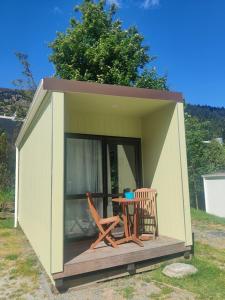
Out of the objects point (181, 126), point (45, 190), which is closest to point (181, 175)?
point (181, 126)

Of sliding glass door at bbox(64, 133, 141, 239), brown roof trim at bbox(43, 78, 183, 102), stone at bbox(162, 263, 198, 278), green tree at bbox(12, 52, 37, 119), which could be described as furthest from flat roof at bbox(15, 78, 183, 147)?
green tree at bbox(12, 52, 37, 119)

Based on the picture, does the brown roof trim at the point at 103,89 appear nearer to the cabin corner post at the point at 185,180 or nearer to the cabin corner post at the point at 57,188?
the cabin corner post at the point at 57,188

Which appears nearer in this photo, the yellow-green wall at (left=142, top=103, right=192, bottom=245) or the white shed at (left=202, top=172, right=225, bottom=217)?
the yellow-green wall at (left=142, top=103, right=192, bottom=245)

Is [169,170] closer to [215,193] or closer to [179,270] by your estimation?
[179,270]

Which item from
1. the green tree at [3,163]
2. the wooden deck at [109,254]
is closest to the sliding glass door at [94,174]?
the wooden deck at [109,254]

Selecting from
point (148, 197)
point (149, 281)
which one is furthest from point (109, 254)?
point (148, 197)

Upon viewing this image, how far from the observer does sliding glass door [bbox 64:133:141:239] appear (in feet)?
16.2

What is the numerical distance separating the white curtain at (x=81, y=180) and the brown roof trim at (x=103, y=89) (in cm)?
141

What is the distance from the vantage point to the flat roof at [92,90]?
3562 mm

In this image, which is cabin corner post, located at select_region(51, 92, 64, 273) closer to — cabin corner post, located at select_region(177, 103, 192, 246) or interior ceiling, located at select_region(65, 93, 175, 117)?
interior ceiling, located at select_region(65, 93, 175, 117)

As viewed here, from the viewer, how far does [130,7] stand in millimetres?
11805

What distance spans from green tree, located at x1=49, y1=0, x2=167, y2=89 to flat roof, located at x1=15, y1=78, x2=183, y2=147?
21.8ft

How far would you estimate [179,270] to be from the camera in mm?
3789

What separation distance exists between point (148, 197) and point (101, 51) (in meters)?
7.66
